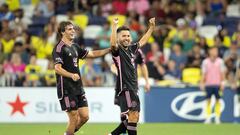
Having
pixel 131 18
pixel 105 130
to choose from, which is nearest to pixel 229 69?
pixel 131 18

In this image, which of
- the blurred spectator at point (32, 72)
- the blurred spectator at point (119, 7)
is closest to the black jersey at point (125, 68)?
the blurred spectator at point (32, 72)

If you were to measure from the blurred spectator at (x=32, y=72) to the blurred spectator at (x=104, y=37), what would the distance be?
2333 millimetres

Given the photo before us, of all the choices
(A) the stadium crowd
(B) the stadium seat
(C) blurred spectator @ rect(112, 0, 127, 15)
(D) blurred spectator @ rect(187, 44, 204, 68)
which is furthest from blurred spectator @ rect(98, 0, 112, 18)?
(B) the stadium seat

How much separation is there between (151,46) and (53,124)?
4.83 m

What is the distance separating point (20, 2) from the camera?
2517 cm

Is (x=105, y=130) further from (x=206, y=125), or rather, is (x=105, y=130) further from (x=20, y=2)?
(x=20, y=2)

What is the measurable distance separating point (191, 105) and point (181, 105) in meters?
0.28

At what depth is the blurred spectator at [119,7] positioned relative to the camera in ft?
80.9

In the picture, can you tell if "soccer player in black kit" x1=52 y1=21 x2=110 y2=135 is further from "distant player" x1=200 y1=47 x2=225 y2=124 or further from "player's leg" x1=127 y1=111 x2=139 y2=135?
"distant player" x1=200 y1=47 x2=225 y2=124

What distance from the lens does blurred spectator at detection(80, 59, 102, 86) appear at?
20123 millimetres

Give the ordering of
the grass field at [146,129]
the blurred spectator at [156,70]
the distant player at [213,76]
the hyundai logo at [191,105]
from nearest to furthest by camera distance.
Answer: the grass field at [146,129], the distant player at [213,76], the hyundai logo at [191,105], the blurred spectator at [156,70]

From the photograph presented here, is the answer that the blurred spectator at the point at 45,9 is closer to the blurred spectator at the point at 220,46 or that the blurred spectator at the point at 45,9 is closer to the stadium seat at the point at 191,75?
the blurred spectator at the point at 220,46

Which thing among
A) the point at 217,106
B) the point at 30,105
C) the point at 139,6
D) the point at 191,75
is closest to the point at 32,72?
the point at 30,105

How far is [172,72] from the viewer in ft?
68.8
